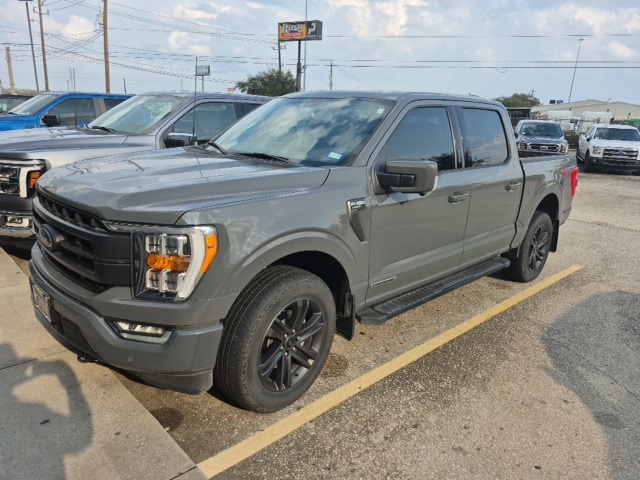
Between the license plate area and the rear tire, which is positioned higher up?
the license plate area

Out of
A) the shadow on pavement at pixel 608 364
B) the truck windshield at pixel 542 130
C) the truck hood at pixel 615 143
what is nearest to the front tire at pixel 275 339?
the shadow on pavement at pixel 608 364

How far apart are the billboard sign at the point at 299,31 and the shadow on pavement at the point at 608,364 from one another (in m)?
50.9

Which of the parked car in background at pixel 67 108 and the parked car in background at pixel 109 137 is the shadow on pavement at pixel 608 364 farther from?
the parked car in background at pixel 67 108

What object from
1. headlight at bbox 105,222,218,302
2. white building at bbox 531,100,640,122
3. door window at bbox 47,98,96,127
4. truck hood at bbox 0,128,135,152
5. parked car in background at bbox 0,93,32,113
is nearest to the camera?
headlight at bbox 105,222,218,302

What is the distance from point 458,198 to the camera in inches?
149

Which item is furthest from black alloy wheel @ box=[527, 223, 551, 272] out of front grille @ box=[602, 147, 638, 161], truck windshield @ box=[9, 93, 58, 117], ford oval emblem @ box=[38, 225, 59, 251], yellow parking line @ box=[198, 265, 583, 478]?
front grille @ box=[602, 147, 638, 161]

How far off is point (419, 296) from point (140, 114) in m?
4.52

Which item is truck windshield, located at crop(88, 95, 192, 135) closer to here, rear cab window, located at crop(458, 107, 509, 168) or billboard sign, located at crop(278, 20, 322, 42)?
rear cab window, located at crop(458, 107, 509, 168)

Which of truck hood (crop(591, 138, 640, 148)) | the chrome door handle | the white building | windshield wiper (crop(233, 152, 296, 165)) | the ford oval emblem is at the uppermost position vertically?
the white building

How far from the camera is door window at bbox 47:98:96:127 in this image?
868 cm

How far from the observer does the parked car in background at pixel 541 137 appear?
55.0ft

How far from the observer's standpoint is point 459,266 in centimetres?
412

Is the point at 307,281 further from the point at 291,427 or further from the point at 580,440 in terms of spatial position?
the point at 580,440

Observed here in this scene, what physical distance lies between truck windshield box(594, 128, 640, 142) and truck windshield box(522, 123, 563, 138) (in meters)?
2.07
